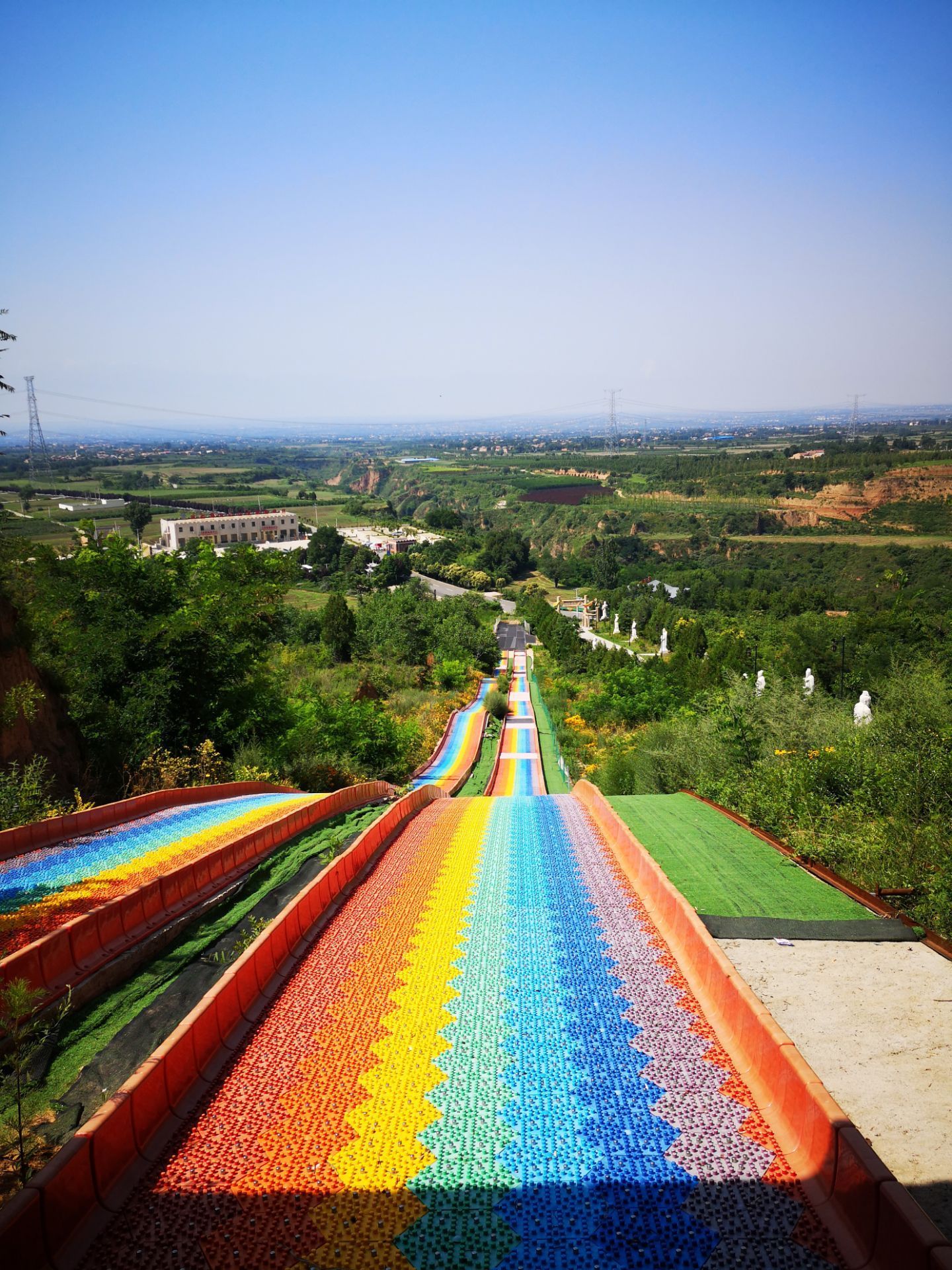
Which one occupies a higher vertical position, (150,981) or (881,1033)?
(150,981)

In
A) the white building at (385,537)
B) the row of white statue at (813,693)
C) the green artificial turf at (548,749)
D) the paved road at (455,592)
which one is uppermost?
the row of white statue at (813,693)

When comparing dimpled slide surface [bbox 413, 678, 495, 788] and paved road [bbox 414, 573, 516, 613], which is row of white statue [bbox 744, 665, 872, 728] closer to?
dimpled slide surface [bbox 413, 678, 495, 788]

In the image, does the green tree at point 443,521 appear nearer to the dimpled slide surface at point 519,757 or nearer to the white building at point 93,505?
the white building at point 93,505

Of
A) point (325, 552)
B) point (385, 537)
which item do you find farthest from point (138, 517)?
point (385, 537)

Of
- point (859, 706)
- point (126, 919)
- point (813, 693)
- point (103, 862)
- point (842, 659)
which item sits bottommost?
point (842, 659)

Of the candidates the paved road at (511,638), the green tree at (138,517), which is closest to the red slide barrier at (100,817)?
the paved road at (511,638)

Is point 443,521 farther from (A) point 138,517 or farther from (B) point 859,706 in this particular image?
(B) point 859,706

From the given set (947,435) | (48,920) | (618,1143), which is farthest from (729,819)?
(947,435)
